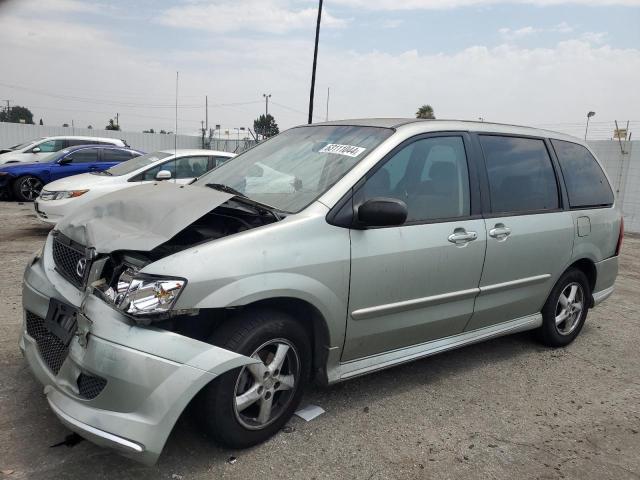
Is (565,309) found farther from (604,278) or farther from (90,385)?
(90,385)

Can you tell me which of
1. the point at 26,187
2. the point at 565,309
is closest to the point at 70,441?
the point at 565,309

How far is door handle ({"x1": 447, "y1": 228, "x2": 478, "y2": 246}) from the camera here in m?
3.49

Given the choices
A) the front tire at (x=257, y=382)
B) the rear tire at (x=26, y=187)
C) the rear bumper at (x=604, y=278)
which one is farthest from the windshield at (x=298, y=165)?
the rear tire at (x=26, y=187)

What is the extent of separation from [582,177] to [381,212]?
2.66m

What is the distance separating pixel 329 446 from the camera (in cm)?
293

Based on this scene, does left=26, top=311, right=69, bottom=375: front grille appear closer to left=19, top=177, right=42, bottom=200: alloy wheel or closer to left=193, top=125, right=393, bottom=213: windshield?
left=193, top=125, right=393, bottom=213: windshield

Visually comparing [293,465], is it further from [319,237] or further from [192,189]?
[192,189]

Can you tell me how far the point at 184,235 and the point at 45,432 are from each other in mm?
1298

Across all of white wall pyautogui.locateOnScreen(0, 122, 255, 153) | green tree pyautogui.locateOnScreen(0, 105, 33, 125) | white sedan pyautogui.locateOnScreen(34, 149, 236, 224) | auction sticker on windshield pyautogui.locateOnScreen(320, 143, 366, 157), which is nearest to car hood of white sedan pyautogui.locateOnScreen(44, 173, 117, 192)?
white sedan pyautogui.locateOnScreen(34, 149, 236, 224)

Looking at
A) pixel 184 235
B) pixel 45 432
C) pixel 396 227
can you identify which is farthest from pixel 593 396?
pixel 45 432

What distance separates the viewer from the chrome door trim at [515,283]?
12.4ft

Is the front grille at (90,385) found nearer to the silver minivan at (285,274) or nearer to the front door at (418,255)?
the silver minivan at (285,274)

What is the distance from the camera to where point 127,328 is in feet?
7.80

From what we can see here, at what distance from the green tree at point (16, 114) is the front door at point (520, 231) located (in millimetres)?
75075
